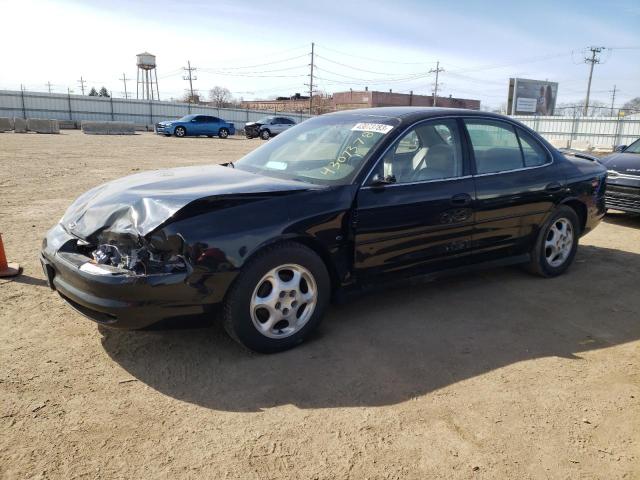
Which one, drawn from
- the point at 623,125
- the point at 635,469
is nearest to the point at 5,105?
the point at 623,125

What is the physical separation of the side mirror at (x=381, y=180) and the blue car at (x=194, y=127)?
31.2 meters

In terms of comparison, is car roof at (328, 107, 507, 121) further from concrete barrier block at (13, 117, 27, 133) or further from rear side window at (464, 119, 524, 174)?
concrete barrier block at (13, 117, 27, 133)

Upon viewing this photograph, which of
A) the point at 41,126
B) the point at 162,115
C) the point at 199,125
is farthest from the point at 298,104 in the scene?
the point at 41,126

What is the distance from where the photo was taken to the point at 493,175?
436 cm

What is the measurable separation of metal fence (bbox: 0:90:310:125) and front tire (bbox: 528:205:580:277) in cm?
4262

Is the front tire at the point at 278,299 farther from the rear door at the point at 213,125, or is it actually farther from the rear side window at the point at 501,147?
the rear door at the point at 213,125

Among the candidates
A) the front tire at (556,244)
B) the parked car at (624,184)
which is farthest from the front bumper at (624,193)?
the front tire at (556,244)

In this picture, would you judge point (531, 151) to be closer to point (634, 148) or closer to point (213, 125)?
point (634, 148)

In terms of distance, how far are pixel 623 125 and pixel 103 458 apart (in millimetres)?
33176

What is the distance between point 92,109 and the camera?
41.2m

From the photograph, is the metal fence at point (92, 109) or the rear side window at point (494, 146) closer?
the rear side window at point (494, 146)

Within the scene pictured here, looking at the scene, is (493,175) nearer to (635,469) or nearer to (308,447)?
(635,469)

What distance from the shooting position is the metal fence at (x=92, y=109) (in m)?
38.3

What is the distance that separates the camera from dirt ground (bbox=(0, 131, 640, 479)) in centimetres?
235
